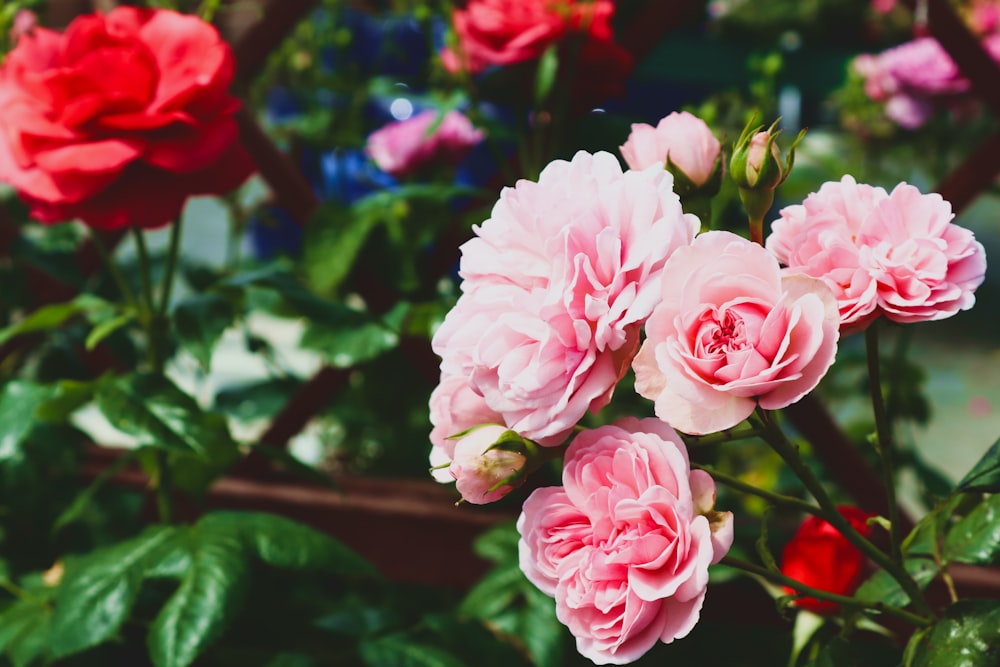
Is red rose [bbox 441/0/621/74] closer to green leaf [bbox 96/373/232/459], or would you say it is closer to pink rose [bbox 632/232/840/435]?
green leaf [bbox 96/373/232/459]

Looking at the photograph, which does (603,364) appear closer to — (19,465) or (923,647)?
(923,647)

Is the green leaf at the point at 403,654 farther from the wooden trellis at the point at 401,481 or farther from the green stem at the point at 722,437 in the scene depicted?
the green stem at the point at 722,437

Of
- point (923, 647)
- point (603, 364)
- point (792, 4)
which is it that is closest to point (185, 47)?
point (603, 364)

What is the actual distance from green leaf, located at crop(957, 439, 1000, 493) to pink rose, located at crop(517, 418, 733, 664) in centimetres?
15

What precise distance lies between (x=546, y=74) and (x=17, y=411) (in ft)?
1.83

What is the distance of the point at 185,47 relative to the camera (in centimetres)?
80

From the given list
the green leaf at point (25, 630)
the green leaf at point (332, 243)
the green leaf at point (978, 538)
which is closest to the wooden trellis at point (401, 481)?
the green leaf at point (332, 243)

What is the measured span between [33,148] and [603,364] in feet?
1.80

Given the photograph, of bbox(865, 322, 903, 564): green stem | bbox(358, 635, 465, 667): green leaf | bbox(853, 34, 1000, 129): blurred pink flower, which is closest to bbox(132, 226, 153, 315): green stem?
bbox(358, 635, 465, 667): green leaf

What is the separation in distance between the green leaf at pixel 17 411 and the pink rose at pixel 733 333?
61cm

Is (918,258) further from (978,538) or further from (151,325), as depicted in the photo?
(151,325)

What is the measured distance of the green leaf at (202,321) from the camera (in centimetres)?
88

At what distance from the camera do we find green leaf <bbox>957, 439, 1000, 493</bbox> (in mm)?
474

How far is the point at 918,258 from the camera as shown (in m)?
0.44
